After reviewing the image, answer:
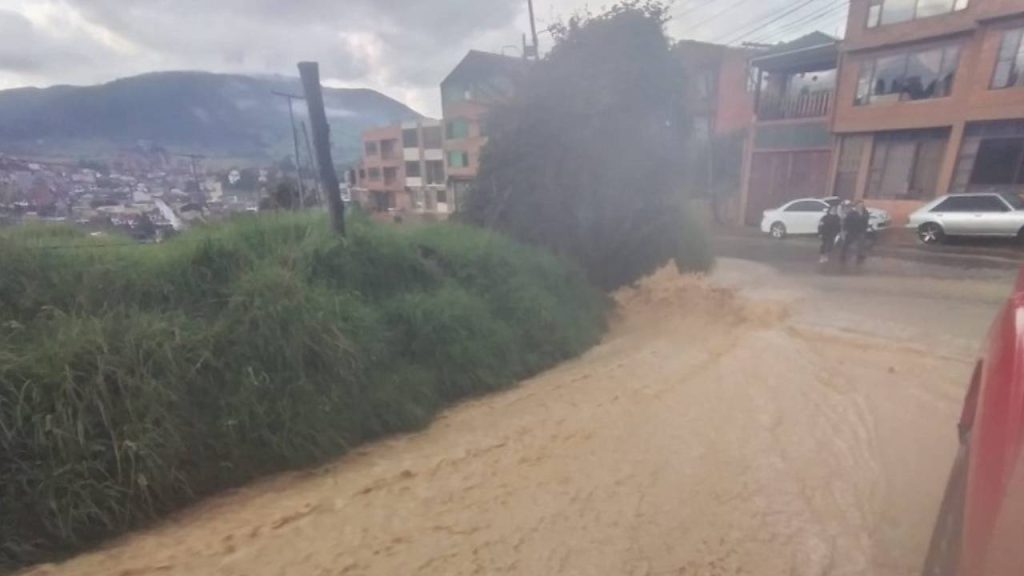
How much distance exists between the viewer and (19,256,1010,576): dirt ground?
137 inches

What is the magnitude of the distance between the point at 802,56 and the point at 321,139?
2111 cm

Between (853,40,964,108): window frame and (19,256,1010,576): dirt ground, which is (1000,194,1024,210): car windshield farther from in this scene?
(19,256,1010,576): dirt ground

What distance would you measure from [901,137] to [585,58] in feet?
44.9

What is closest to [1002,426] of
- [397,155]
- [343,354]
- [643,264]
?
[343,354]

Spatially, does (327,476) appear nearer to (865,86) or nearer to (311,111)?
(311,111)

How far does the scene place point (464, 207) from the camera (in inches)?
464

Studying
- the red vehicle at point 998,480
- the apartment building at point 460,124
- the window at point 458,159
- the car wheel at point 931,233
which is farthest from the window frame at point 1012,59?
the window at point 458,159

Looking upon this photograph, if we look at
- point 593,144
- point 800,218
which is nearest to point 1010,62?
point 800,218

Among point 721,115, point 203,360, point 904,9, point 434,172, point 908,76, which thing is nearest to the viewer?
point 203,360

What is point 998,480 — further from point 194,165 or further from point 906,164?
point 906,164

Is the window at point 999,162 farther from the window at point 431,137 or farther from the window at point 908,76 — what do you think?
the window at point 431,137

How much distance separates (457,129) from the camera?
110 feet

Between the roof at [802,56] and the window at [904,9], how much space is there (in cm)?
152

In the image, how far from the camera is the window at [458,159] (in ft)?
109
